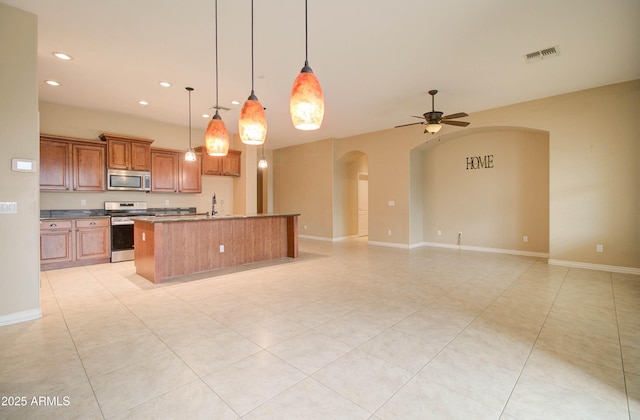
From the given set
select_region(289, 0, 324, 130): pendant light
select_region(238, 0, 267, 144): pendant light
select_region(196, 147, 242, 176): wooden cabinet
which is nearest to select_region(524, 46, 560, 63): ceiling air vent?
select_region(289, 0, 324, 130): pendant light

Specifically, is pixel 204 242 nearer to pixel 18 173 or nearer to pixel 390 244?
pixel 18 173

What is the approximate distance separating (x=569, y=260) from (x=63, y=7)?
805cm

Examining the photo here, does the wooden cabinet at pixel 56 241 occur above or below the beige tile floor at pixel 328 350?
above

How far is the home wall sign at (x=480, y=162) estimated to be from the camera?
22.7 ft

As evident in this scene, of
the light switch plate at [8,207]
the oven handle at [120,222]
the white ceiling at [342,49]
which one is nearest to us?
the light switch plate at [8,207]

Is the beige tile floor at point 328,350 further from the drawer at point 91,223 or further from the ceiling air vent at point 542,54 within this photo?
the ceiling air vent at point 542,54

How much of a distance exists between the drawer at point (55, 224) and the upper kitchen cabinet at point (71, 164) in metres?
0.67

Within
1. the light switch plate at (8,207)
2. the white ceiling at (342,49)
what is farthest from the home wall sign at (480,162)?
the light switch plate at (8,207)

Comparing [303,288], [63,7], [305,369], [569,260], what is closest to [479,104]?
[569,260]

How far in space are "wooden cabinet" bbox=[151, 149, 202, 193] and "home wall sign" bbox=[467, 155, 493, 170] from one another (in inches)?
260

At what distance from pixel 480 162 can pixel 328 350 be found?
640 centimetres

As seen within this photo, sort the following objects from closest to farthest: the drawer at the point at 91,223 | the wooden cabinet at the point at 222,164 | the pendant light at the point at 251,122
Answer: the pendant light at the point at 251,122 < the drawer at the point at 91,223 < the wooden cabinet at the point at 222,164

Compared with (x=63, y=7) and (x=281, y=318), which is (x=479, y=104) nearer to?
(x=281, y=318)

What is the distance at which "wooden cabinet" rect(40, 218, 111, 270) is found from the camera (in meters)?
5.11
